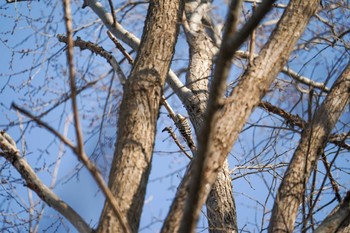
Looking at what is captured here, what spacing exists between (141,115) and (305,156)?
0.83 m

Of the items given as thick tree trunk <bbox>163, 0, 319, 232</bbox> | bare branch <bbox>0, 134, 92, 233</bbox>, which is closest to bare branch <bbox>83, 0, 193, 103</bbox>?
thick tree trunk <bbox>163, 0, 319, 232</bbox>

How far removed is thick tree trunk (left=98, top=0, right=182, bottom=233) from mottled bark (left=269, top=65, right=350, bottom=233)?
64 centimetres

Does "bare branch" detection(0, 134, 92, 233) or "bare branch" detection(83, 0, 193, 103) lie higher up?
"bare branch" detection(83, 0, 193, 103)

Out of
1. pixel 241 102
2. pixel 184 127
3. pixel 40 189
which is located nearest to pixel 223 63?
pixel 241 102

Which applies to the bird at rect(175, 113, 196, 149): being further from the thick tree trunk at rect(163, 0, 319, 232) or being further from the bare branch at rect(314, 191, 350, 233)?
the bare branch at rect(314, 191, 350, 233)

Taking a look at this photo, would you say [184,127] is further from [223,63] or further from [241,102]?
[223,63]

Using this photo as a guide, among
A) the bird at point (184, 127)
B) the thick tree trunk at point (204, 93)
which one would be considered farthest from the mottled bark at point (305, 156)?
the bird at point (184, 127)

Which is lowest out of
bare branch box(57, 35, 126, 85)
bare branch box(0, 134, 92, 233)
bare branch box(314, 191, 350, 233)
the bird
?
bare branch box(314, 191, 350, 233)

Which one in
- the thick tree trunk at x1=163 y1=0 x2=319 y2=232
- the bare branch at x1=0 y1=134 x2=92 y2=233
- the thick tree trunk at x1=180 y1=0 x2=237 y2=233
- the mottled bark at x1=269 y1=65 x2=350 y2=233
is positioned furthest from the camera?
the thick tree trunk at x1=180 y1=0 x2=237 y2=233

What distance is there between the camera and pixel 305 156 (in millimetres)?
2078

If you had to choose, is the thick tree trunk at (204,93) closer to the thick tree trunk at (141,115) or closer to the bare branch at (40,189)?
the thick tree trunk at (141,115)

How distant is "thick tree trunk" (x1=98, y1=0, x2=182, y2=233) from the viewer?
5.86 feet

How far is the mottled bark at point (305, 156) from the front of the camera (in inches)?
76.3

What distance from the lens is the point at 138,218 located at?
1.79 meters
